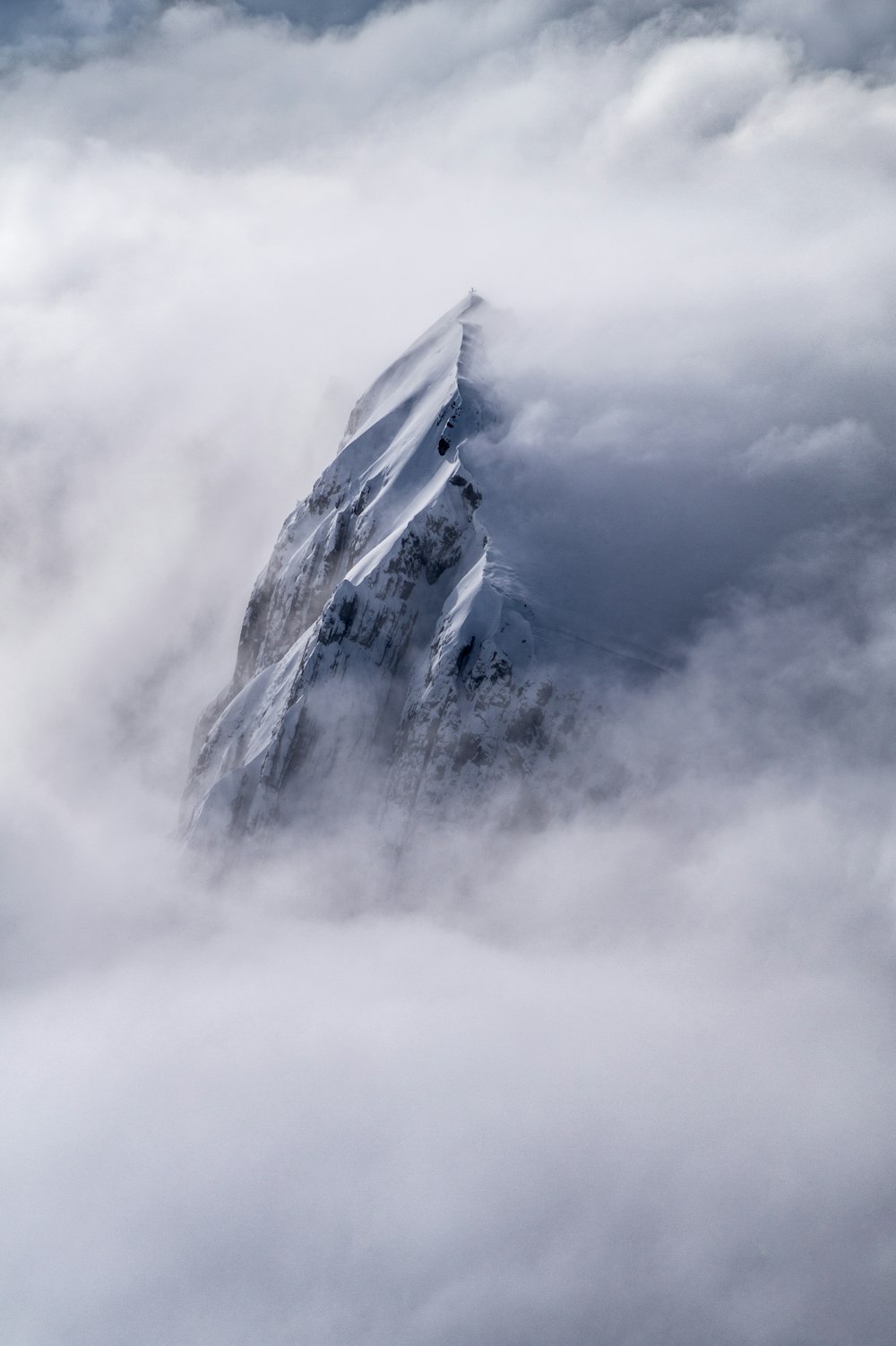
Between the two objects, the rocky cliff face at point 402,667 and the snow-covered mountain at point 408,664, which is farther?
the rocky cliff face at point 402,667

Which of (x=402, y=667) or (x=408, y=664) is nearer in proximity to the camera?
(x=408, y=664)

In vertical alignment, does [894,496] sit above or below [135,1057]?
above

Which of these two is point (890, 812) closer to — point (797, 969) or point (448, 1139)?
point (797, 969)

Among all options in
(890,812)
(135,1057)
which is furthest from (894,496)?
(135,1057)
